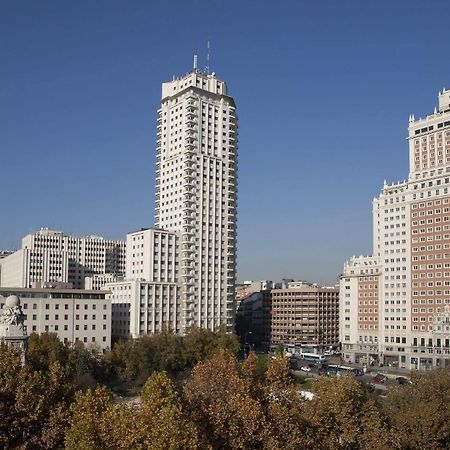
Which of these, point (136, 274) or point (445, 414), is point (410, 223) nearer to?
point (136, 274)

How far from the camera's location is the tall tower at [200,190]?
442ft

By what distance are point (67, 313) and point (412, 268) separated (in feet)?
225

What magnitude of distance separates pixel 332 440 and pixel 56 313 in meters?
75.3

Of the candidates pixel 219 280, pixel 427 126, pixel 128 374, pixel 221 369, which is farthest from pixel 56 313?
pixel 427 126

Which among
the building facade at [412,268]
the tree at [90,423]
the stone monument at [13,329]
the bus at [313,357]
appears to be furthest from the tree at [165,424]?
the bus at [313,357]

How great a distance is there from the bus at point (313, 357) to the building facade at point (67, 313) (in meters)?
49.1

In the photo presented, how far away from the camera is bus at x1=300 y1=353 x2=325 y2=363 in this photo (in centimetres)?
14252

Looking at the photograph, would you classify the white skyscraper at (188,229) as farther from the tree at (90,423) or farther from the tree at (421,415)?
the tree at (90,423)

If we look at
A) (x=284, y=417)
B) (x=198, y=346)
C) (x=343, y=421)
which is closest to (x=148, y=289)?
(x=198, y=346)

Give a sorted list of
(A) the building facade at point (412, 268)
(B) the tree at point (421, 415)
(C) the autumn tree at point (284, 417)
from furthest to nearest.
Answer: (A) the building facade at point (412, 268) < (B) the tree at point (421, 415) < (C) the autumn tree at point (284, 417)

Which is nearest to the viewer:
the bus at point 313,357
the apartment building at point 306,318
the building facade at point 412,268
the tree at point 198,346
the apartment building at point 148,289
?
the tree at point 198,346

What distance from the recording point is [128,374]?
329ft

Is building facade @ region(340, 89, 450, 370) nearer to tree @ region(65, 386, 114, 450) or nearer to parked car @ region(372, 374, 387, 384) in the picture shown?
parked car @ region(372, 374, 387, 384)

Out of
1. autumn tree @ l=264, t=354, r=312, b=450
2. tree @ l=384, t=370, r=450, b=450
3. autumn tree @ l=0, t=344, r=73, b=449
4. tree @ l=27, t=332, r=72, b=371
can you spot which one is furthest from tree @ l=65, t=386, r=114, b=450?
tree @ l=27, t=332, r=72, b=371
